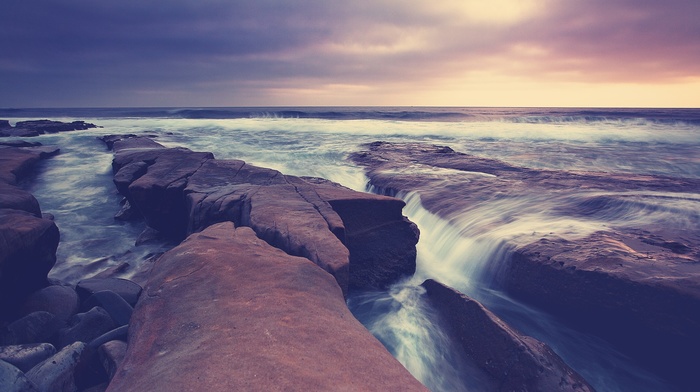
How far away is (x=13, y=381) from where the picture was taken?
2.37 meters

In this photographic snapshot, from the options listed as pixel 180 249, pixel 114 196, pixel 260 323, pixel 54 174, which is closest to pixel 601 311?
pixel 260 323

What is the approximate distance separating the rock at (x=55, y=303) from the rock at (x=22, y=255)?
12cm

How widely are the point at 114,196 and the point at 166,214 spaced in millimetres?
4207

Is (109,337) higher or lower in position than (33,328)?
higher

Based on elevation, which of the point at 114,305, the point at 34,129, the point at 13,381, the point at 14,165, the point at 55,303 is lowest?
the point at 55,303

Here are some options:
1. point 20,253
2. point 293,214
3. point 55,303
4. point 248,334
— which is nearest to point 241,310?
point 248,334

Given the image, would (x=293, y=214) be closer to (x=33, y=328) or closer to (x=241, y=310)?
(x=241, y=310)

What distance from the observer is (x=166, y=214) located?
6738 millimetres

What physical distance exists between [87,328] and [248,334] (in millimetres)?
2187

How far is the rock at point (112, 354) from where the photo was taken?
2559 mm

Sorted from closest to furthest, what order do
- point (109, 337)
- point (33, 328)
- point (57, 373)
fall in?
point (57, 373) → point (109, 337) → point (33, 328)

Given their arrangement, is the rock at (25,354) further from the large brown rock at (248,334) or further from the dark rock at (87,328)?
the large brown rock at (248,334)

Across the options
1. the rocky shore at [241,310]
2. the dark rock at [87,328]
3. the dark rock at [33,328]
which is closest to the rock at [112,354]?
the rocky shore at [241,310]

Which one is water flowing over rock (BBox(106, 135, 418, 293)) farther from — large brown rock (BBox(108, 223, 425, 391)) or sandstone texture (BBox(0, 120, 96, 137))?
sandstone texture (BBox(0, 120, 96, 137))
